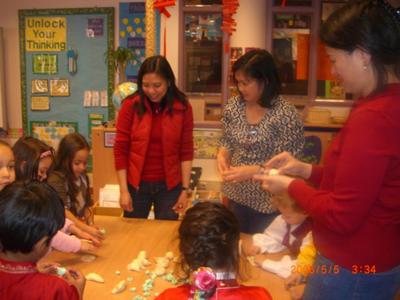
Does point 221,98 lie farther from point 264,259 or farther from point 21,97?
point 264,259

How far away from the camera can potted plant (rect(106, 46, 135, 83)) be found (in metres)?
4.16

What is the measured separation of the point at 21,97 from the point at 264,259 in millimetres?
4000

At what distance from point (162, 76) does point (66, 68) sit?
289cm

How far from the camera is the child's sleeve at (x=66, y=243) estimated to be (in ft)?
5.16

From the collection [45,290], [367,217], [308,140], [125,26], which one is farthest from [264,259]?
[125,26]

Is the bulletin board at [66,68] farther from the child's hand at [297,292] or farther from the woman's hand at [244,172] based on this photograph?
the child's hand at [297,292]

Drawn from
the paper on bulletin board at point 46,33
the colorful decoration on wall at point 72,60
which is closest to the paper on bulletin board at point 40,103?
the colorful decoration on wall at point 72,60

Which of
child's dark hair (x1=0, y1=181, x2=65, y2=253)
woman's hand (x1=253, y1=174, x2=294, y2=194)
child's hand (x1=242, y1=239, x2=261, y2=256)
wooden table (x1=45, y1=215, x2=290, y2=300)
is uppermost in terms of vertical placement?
woman's hand (x1=253, y1=174, x2=294, y2=194)

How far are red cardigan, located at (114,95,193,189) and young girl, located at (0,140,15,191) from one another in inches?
25.1

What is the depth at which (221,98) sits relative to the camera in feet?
13.6

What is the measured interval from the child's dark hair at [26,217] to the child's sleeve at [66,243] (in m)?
0.40

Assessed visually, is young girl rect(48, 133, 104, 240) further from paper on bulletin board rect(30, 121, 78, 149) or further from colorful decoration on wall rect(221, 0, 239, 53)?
paper on bulletin board rect(30, 121, 78, 149)

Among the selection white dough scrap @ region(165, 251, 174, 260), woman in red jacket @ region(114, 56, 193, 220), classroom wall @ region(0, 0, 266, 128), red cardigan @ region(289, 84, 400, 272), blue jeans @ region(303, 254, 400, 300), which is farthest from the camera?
classroom wall @ region(0, 0, 266, 128)

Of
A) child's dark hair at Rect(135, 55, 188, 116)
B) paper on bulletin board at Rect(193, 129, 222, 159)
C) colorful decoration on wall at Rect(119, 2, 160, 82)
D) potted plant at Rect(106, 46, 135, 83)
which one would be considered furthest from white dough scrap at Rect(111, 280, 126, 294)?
colorful decoration on wall at Rect(119, 2, 160, 82)
